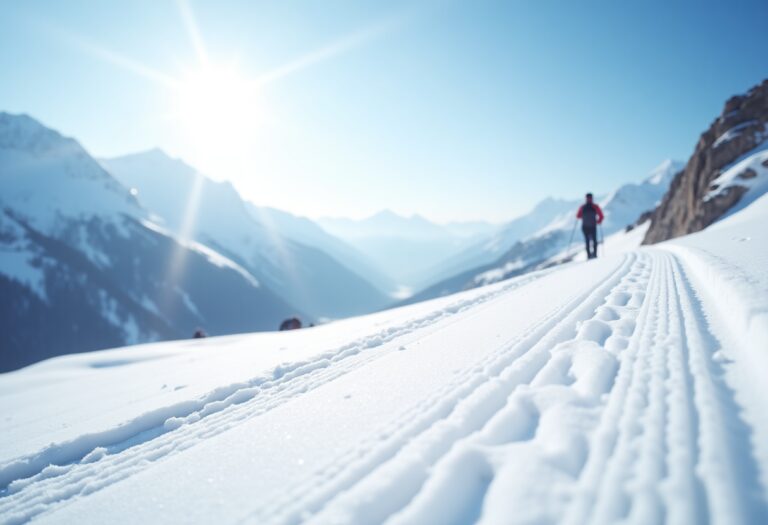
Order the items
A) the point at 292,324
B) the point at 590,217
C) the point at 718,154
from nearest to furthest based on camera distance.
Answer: the point at 590,217 → the point at 292,324 → the point at 718,154

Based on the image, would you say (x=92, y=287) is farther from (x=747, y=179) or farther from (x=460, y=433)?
(x=747, y=179)

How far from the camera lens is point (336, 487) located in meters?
2.44

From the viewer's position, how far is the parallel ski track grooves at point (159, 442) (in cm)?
329

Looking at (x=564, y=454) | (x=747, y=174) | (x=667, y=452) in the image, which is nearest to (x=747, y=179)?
(x=747, y=174)

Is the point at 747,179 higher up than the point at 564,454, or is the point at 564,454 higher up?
the point at 747,179

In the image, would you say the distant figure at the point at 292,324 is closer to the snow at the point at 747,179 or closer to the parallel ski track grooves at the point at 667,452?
the parallel ski track grooves at the point at 667,452

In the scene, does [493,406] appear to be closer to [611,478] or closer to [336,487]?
[611,478]

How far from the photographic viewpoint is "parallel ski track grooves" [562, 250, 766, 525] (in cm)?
190

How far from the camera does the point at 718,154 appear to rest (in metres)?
37.2

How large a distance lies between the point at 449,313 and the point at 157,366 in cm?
734

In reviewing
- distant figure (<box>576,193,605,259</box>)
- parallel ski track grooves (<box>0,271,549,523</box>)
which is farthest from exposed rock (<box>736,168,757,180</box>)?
parallel ski track grooves (<box>0,271,549,523</box>)

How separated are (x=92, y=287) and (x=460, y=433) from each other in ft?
612

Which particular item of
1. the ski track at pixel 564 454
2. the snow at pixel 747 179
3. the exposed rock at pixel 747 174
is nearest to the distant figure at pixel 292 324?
the ski track at pixel 564 454

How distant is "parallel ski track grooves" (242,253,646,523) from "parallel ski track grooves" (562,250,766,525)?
89 centimetres
